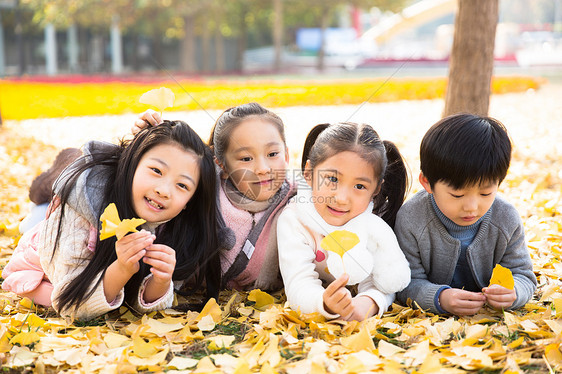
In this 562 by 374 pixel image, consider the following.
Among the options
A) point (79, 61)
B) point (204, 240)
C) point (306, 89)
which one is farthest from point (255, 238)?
point (79, 61)

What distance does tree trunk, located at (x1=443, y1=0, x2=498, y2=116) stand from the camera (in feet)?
13.7

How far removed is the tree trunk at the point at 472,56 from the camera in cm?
418

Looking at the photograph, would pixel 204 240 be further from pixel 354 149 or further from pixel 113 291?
pixel 354 149

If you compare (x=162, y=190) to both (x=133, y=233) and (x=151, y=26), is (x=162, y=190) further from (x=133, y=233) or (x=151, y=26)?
(x=151, y=26)

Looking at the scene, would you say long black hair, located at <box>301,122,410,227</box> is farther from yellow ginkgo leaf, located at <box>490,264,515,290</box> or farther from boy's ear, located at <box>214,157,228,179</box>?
yellow ginkgo leaf, located at <box>490,264,515,290</box>

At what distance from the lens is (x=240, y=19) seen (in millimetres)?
27016

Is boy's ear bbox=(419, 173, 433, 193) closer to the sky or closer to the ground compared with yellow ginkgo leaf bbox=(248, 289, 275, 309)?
closer to the sky

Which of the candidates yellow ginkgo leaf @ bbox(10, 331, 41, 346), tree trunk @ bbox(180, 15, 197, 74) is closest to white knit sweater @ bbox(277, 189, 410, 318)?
yellow ginkgo leaf @ bbox(10, 331, 41, 346)

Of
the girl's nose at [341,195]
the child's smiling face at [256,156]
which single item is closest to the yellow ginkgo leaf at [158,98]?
the child's smiling face at [256,156]

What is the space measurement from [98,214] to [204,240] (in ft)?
1.49

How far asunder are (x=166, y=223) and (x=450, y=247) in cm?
122

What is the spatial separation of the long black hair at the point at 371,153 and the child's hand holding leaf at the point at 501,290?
517mm

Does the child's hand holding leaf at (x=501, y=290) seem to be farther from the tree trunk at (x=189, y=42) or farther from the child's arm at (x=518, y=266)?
the tree trunk at (x=189, y=42)

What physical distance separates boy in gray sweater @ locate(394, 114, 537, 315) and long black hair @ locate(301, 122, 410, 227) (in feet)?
0.32
